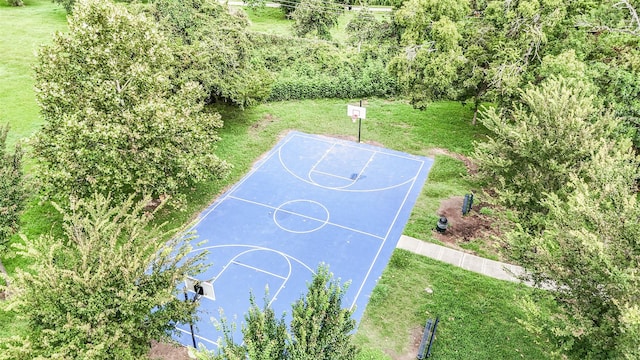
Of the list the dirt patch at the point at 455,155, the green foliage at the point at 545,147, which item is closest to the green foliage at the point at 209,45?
the dirt patch at the point at 455,155

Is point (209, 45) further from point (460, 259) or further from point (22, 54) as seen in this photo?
point (22, 54)

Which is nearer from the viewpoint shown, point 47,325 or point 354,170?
point 47,325

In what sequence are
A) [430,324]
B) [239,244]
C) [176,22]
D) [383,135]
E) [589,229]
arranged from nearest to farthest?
[589,229]
[430,324]
[239,244]
[176,22]
[383,135]

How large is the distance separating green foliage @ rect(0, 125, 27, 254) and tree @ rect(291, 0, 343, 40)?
28211mm

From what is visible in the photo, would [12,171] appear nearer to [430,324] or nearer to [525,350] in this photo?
[430,324]

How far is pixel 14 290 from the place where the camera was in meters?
10.7

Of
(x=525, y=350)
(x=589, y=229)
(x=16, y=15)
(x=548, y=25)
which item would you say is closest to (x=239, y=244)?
(x=525, y=350)

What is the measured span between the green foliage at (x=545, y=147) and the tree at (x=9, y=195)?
52.2ft

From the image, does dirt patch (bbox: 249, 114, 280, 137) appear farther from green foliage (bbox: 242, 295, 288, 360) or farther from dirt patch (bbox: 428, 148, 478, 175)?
green foliage (bbox: 242, 295, 288, 360)

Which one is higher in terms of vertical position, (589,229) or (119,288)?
(589,229)

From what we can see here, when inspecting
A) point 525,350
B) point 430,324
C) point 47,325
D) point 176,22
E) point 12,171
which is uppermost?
point 176,22

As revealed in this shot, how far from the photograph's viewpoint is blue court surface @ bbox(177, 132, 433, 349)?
55.0 ft

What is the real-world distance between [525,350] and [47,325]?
13555 millimetres

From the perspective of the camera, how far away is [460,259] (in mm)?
18578
